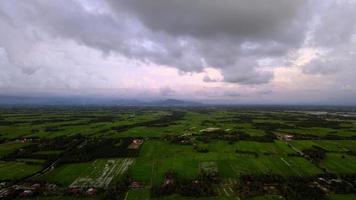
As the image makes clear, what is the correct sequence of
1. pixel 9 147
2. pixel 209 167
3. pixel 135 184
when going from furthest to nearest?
pixel 9 147
pixel 209 167
pixel 135 184

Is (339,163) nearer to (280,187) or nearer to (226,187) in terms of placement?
(280,187)

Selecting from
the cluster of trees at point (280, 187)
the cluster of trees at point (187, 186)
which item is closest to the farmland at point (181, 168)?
the cluster of trees at point (187, 186)

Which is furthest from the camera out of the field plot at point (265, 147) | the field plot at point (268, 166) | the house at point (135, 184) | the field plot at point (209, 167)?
the field plot at point (265, 147)

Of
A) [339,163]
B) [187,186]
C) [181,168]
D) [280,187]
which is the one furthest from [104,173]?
[339,163]

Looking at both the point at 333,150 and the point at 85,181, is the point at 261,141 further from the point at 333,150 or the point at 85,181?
the point at 85,181

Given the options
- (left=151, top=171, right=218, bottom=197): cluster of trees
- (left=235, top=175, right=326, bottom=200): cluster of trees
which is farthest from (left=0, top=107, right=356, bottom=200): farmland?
(left=235, top=175, right=326, bottom=200): cluster of trees

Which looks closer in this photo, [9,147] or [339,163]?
[339,163]

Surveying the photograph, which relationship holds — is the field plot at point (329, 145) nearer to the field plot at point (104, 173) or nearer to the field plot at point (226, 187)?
the field plot at point (226, 187)
